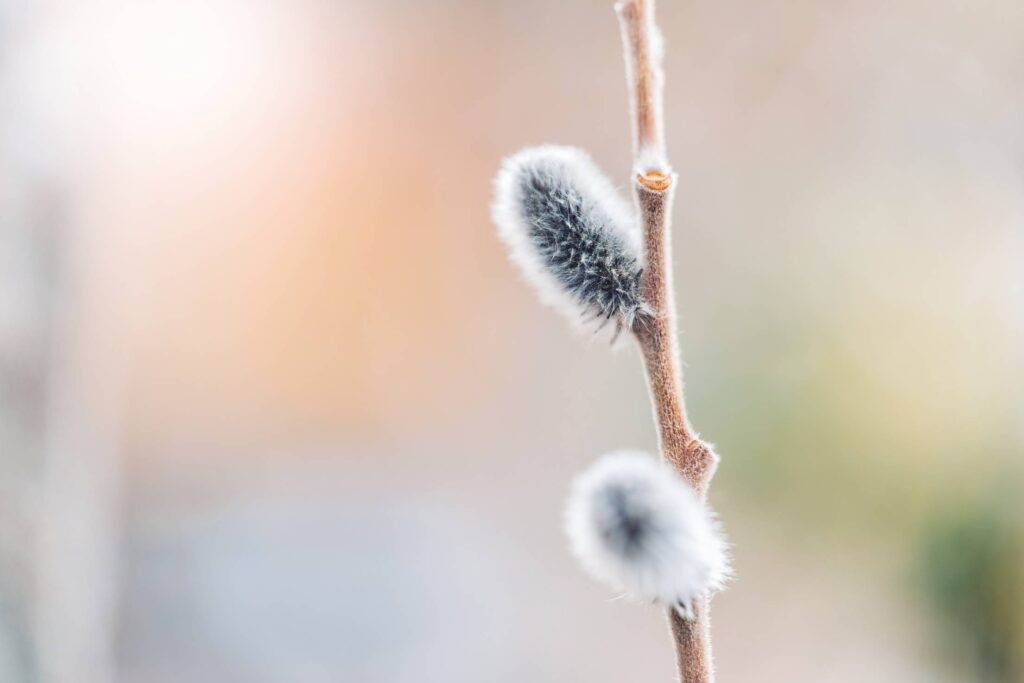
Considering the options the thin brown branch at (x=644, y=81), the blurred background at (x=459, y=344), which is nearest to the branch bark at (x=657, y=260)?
the thin brown branch at (x=644, y=81)

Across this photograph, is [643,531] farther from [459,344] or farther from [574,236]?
[459,344]

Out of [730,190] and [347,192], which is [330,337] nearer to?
[347,192]

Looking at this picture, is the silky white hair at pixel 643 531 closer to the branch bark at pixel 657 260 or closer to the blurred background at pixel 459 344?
the branch bark at pixel 657 260

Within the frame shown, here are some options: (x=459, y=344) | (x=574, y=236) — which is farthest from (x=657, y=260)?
(x=459, y=344)

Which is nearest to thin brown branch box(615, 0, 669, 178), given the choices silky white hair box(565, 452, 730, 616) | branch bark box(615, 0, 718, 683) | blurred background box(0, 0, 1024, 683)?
branch bark box(615, 0, 718, 683)

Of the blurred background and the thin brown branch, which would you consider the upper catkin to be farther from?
the blurred background

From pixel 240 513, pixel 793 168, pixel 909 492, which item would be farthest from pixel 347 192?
pixel 909 492
